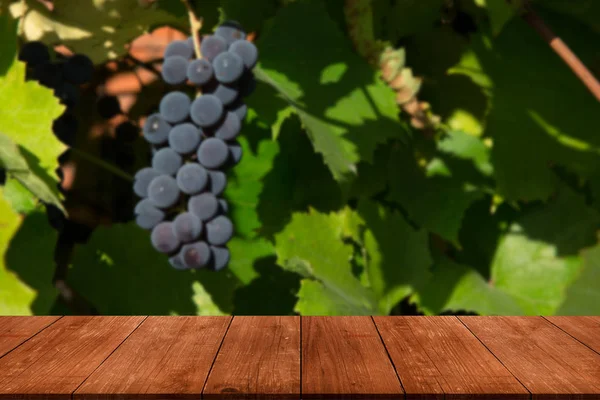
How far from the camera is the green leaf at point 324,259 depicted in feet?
3.04

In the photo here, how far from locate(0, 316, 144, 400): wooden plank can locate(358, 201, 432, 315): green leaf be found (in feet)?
1.30

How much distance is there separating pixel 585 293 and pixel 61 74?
Result: 2.32 feet

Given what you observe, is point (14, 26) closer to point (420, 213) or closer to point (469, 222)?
point (420, 213)

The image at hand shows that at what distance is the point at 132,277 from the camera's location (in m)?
1.07

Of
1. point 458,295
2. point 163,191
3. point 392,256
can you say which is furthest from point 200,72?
Answer: point 458,295

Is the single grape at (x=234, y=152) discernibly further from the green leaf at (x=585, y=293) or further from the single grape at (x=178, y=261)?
the green leaf at (x=585, y=293)

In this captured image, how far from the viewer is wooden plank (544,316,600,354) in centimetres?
65

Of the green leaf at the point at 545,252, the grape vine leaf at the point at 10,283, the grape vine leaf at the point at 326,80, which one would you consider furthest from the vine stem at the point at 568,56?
the grape vine leaf at the point at 10,283

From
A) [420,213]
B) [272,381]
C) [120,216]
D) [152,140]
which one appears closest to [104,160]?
[120,216]

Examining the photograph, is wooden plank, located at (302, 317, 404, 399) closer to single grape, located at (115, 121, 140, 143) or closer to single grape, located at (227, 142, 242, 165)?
single grape, located at (227, 142, 242, 165)

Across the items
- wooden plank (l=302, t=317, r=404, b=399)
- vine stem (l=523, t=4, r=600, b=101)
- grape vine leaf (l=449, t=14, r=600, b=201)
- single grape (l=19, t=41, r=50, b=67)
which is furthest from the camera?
grape vine leaf (l=449, t=14, r=600, b=201)

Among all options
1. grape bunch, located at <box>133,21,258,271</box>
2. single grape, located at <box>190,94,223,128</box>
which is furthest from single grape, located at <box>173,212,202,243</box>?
single grape, located at <box>190,94,223,128</box>

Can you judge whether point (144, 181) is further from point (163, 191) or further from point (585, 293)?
point (585, 293)

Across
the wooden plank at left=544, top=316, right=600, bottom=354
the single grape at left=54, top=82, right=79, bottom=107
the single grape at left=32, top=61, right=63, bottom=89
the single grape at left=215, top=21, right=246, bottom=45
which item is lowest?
the wooden plank at left=544, top=316, right=600, bottom=354
